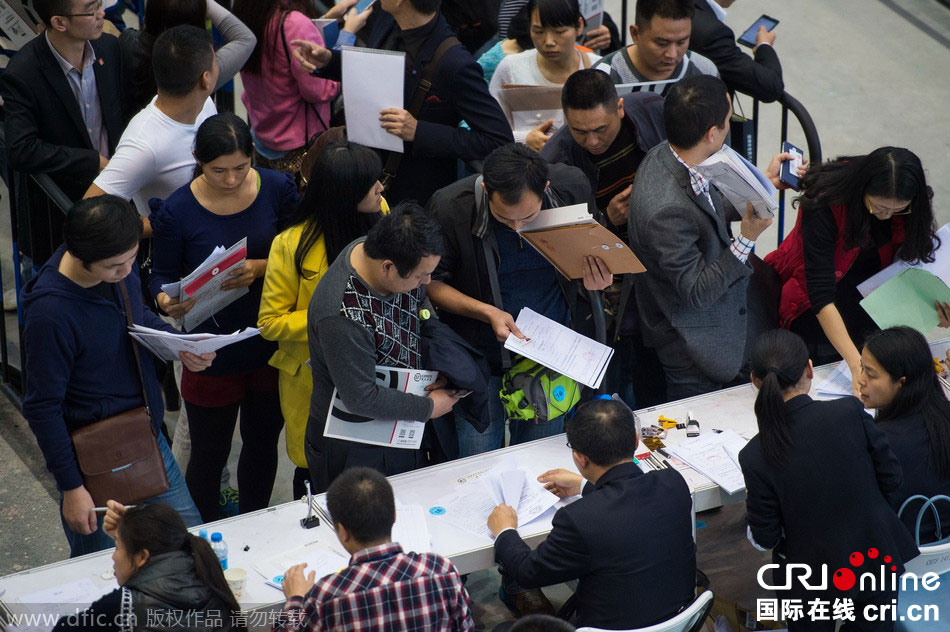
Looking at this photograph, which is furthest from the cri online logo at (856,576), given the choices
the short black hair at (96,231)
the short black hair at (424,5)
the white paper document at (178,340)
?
the short black hair at (424,5)

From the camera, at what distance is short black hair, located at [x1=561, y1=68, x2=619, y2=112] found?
13.0 ft

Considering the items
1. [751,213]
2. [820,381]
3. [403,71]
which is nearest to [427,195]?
[403,71]

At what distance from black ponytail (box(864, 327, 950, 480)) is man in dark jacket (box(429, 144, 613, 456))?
973mm

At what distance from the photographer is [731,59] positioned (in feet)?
16.6

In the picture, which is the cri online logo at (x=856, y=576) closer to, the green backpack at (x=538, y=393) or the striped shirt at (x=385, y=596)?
the green backpack at (x=538, y=393)

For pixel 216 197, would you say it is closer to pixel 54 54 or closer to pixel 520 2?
pixel 54 54

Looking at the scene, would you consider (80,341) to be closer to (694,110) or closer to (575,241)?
(575,241)

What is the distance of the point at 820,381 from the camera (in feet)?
13.8

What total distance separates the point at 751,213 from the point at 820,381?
0.83 metres

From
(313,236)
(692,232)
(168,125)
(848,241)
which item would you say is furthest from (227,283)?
(848,241)

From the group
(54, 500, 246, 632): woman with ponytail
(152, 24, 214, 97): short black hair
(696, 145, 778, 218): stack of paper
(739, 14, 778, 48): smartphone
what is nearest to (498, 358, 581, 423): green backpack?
(696, 145, 778, 218): stack of paper

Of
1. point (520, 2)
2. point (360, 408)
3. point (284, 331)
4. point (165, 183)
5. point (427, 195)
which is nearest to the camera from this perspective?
point (360, 408)

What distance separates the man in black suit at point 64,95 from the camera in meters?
4.19

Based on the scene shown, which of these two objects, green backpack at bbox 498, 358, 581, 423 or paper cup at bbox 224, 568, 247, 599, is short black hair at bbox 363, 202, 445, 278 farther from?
paper cup at bbox 224, 568, 247, 599
